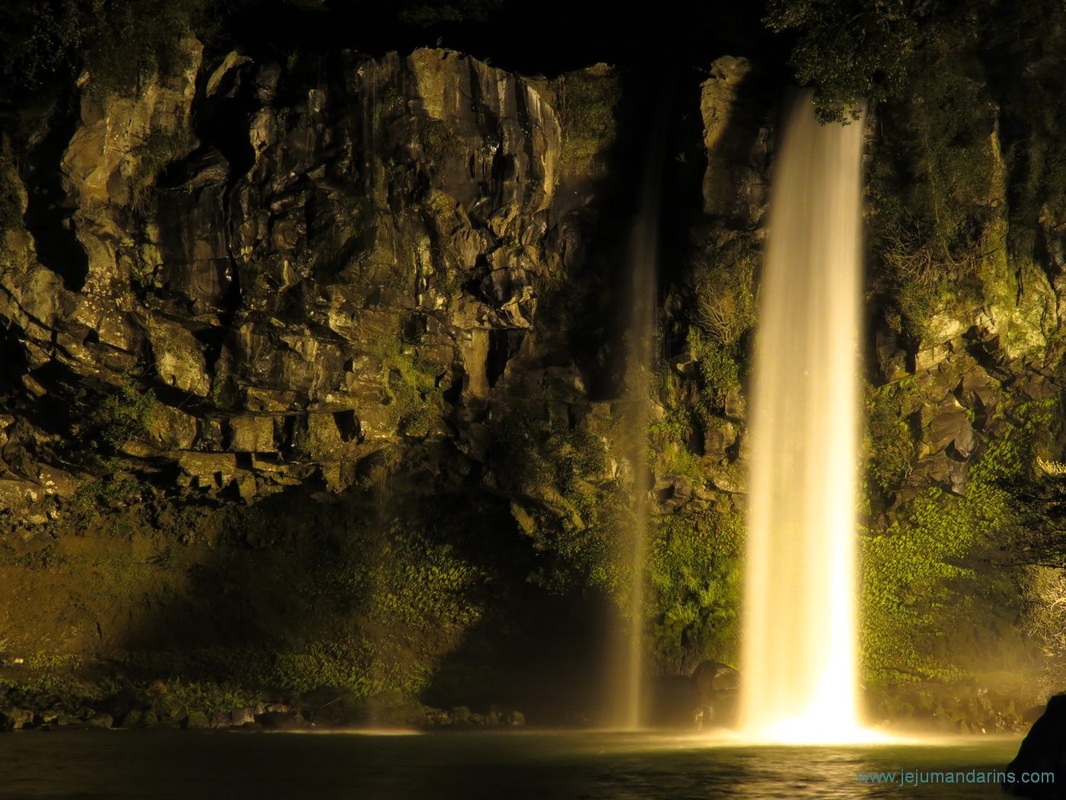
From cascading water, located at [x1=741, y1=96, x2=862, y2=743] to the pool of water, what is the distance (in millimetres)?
5468

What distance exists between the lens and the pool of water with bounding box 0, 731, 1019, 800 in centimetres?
1414

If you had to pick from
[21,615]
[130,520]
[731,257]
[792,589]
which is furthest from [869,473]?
[21,615]

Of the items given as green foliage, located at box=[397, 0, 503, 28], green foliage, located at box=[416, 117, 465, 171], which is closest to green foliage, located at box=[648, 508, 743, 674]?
green foliage, located at box=[416, 117, 465, 171]

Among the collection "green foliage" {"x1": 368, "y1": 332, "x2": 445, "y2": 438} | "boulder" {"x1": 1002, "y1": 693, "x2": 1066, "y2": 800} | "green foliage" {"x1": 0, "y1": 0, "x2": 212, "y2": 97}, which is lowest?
"boulder" {"x1": 1002, "y1": 693, "x2": 1066, "y2": 800}

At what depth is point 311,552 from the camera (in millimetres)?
28156

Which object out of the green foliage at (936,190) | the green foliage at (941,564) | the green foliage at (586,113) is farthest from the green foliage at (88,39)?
the green foliage at (941,564)

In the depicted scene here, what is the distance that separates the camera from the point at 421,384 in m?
26.4

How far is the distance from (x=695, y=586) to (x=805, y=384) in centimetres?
588

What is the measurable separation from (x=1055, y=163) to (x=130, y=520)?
25470 mm

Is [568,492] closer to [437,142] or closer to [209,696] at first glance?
[437,142]

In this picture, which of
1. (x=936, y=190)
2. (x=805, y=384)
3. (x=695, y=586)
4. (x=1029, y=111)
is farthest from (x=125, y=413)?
A: (x=1029, y=111)

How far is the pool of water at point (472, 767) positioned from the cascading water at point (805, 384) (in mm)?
5468

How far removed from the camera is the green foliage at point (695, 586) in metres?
26.6

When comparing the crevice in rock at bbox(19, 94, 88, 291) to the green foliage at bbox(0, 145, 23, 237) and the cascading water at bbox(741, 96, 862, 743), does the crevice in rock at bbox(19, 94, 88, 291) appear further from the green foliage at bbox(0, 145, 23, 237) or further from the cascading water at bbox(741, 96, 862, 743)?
the cascading water at bbox(741, 96, 862, 743)
